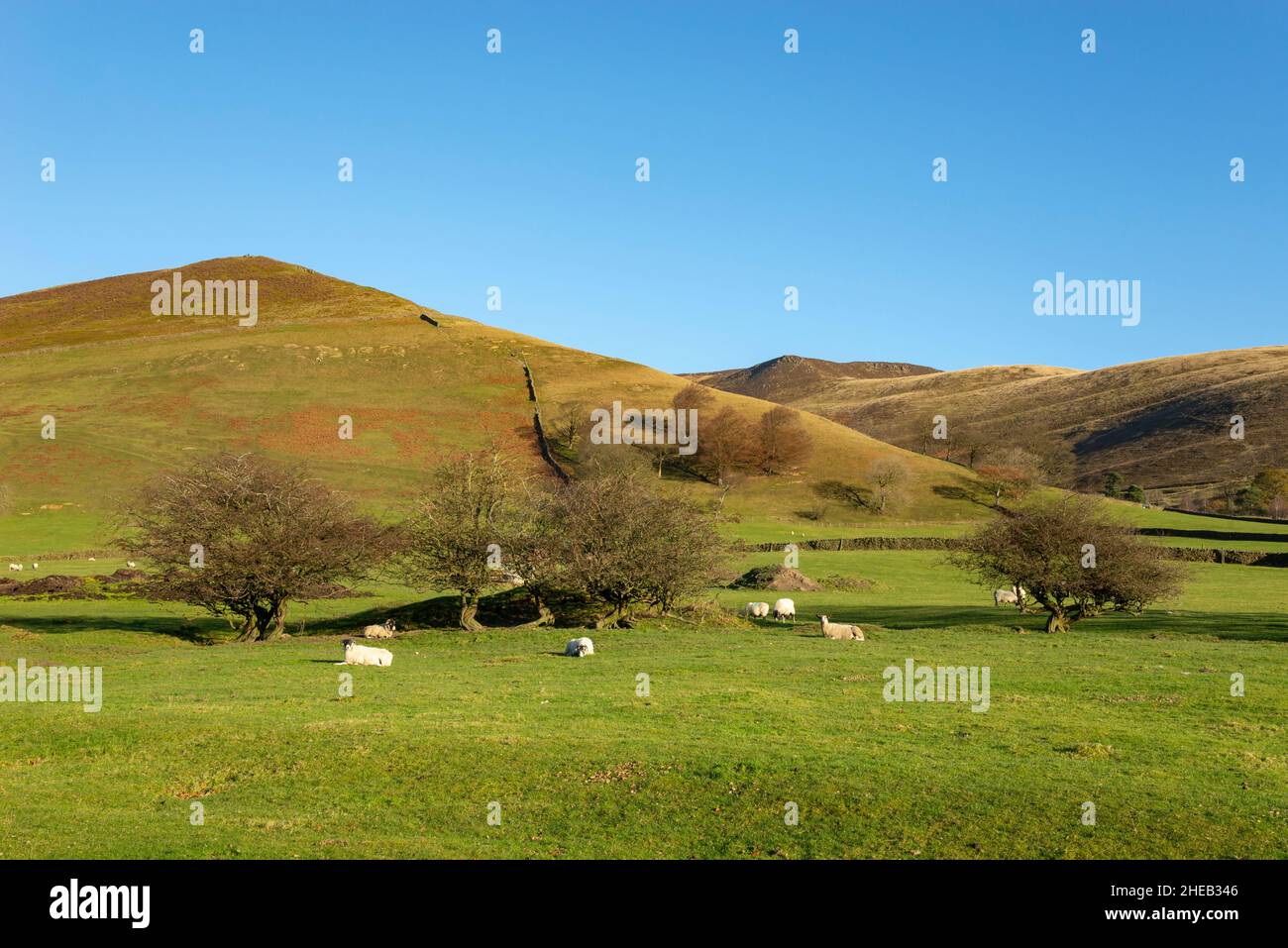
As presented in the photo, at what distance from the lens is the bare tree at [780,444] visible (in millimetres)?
133375

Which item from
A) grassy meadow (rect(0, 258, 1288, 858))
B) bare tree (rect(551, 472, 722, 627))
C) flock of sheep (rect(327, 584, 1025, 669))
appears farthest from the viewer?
bare tree (rect(551, 472, 722, 627))

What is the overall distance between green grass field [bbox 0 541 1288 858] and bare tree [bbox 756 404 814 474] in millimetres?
99141

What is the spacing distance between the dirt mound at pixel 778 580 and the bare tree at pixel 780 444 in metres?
67.3

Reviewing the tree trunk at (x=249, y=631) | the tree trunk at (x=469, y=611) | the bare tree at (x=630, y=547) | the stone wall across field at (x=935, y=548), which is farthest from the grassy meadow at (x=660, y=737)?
the stone wall across field at (x=935, y=548)

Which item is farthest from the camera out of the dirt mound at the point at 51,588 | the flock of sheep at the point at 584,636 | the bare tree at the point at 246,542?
the dirt mound at the point at 51,588

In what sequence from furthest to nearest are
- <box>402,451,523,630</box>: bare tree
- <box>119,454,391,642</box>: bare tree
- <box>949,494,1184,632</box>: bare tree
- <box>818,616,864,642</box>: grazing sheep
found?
1. <box>402,451,523,630</box>: bare tree
2. <box>949,494,1184,632</box>: bare tree
3. <box>119,454,391,642</box>: bare tree
4. <box>818,616,864,642</box>: grazing sheep

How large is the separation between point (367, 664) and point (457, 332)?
475ft

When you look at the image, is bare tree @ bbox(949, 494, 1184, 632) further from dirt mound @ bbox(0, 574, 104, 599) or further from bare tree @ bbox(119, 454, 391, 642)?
dirt mound @ bbox(0, 574, 104, 599)

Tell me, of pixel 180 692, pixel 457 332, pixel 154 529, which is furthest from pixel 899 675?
pixel 457 332

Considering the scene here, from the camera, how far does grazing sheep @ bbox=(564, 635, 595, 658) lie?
3434 cm

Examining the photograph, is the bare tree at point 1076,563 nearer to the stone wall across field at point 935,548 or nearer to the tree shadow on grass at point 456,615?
the tree shadow on grass at point 456,615

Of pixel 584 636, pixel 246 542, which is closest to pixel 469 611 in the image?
pixel 584 636

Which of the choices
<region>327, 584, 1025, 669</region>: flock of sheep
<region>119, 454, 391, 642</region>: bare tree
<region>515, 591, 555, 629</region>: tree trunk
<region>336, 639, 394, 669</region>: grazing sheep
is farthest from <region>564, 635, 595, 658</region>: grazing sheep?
<region>119, 454, 391, 642</region>: bare tree

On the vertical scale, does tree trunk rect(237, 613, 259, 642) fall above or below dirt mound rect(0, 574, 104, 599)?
below
